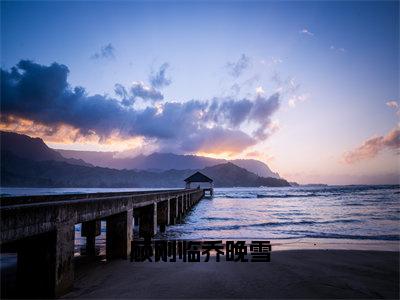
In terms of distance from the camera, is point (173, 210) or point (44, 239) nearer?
point (44, 239)

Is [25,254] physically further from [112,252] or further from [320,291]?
[320,291]

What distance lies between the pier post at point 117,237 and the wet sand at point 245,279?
1.23 ft

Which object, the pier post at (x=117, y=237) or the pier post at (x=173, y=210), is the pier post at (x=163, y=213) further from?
the pier post at (x=117, y=237)

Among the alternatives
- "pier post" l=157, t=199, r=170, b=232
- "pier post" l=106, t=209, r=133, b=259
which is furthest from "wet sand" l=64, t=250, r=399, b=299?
"pier post" l=157, t=199, r=170, b=232

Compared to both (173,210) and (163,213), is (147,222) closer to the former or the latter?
(163,213)

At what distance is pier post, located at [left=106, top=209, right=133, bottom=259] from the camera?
27.6 feet

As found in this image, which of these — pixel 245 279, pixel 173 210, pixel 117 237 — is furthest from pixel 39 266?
pixel 173 210

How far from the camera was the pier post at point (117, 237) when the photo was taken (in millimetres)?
8414

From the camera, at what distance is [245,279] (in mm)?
6516

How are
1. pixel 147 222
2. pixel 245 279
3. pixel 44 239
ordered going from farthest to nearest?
1. pixel 147 222
2. pixel 245 279
3. pixel 44 239

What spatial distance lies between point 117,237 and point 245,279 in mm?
3983

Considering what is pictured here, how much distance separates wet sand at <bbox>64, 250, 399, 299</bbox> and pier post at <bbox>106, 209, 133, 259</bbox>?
1.23 ft

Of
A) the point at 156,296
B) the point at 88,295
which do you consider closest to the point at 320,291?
the point at 156,296

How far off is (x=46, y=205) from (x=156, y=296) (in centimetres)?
258
